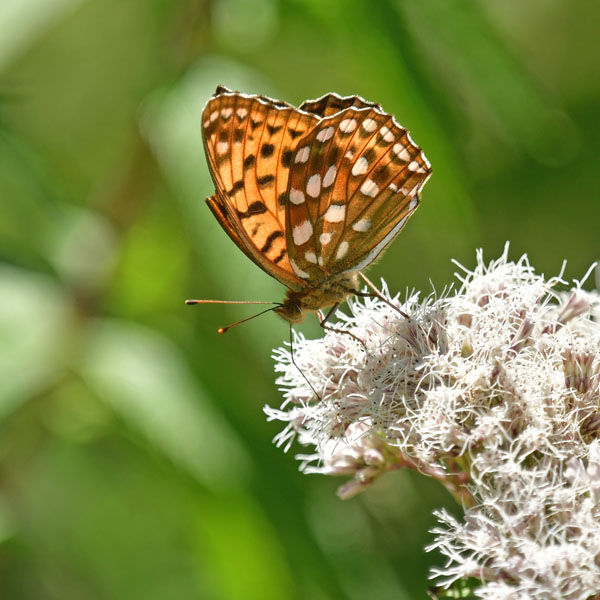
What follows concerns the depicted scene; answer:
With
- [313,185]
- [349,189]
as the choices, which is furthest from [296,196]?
[349,189]

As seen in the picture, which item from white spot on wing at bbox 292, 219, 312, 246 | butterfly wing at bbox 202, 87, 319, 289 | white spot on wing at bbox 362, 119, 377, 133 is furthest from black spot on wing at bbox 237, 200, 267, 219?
white spot on wing at bbox 362, 119, 377, 133

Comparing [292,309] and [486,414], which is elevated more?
[292,309]

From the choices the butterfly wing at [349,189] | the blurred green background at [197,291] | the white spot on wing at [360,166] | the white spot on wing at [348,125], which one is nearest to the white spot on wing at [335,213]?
the butterfly wing at [349,189]

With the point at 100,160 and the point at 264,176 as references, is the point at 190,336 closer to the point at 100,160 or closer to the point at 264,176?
the point at 264,176

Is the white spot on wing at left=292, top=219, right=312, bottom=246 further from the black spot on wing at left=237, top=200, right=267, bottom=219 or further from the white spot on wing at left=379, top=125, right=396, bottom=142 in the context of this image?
the white spot on wing at left=379, top=125, right=396, bottom=142

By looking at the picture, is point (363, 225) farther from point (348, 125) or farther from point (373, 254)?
point (348, 125)
